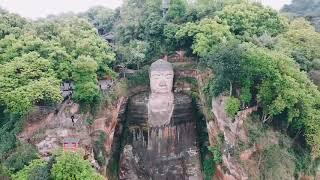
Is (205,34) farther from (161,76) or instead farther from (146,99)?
(146,99)

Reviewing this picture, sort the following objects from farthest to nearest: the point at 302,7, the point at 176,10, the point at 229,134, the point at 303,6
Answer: the point at 303,6, the point at 302,7, the point at 176,10, the point at 229,134

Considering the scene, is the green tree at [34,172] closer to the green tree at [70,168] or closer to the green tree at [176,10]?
the green tree at [70,168]

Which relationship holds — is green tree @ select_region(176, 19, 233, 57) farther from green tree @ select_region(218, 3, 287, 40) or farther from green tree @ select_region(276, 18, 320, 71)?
green tree @ select_region(276, 18, 320, 71)

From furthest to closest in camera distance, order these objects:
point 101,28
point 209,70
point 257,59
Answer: point 101,28, point 209,70, point 257,59

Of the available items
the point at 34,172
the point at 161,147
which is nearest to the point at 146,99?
the point at 161,147

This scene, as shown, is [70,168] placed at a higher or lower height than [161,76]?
lower

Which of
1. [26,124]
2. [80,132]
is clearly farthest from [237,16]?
[26,124]

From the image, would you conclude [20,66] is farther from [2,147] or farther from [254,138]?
[254,138]
